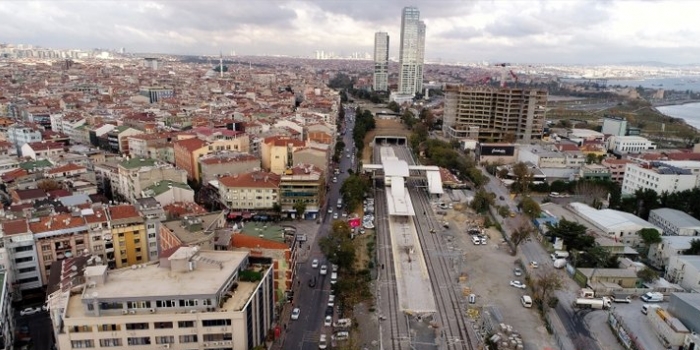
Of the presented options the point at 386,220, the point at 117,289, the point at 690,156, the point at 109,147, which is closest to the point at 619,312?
the point at 386,220

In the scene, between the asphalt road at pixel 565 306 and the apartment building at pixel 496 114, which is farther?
the apartment building at pixel 496 114

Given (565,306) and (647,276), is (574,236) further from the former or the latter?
(565,306)

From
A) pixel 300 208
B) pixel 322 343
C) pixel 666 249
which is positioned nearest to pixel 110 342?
pixel 322 343

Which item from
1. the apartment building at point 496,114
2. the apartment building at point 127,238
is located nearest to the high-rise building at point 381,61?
the apartment building at point 496,114

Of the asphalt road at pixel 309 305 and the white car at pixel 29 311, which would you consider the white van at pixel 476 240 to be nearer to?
the asphalt road at pixel 309 305

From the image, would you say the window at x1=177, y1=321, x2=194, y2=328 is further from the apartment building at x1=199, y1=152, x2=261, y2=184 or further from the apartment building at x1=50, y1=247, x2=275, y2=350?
the apartment building at x1=199, y1=152, x2=261, y2=184

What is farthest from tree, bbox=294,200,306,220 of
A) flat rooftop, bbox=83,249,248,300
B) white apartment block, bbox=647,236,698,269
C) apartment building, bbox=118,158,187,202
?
white apartment block, bbox=647,236,698,269

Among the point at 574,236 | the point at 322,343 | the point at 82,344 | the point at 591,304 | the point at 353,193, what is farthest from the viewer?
the point at 353,193
